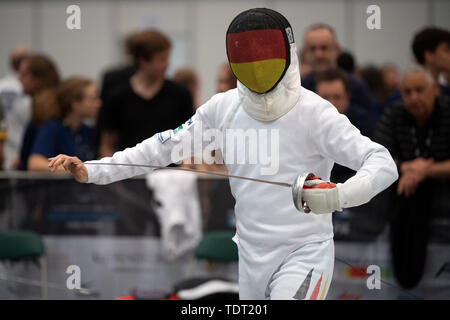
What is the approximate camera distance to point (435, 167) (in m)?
3.73

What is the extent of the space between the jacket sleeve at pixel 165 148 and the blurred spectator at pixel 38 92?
1.60 metres

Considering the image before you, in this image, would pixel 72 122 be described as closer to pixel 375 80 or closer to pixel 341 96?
pixel 341 96

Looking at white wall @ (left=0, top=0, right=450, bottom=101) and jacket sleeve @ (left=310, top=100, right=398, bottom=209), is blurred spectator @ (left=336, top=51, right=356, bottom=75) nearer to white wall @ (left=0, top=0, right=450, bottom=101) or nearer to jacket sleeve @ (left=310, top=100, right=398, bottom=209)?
jacket sleeve @ (left=310, top=100, right=398, bottom=209)

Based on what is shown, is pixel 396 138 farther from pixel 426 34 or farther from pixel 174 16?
pixel 174 16

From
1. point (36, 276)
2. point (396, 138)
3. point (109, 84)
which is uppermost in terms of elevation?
point (109, 84)

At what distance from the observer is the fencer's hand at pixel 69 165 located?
249cm

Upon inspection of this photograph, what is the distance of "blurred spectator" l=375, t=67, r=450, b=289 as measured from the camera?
3592mm

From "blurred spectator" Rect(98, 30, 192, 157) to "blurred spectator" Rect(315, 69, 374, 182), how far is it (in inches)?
27.2

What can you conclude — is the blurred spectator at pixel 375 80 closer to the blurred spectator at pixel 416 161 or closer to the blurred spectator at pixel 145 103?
the blurred spectator at pixel 416 161

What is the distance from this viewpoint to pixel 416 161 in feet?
12.1

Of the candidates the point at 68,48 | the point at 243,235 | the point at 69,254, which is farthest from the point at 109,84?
the point at 68,48

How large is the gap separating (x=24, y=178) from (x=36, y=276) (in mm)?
745

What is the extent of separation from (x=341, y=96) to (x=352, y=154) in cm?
108

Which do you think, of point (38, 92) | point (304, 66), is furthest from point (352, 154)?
point (38, 92)
